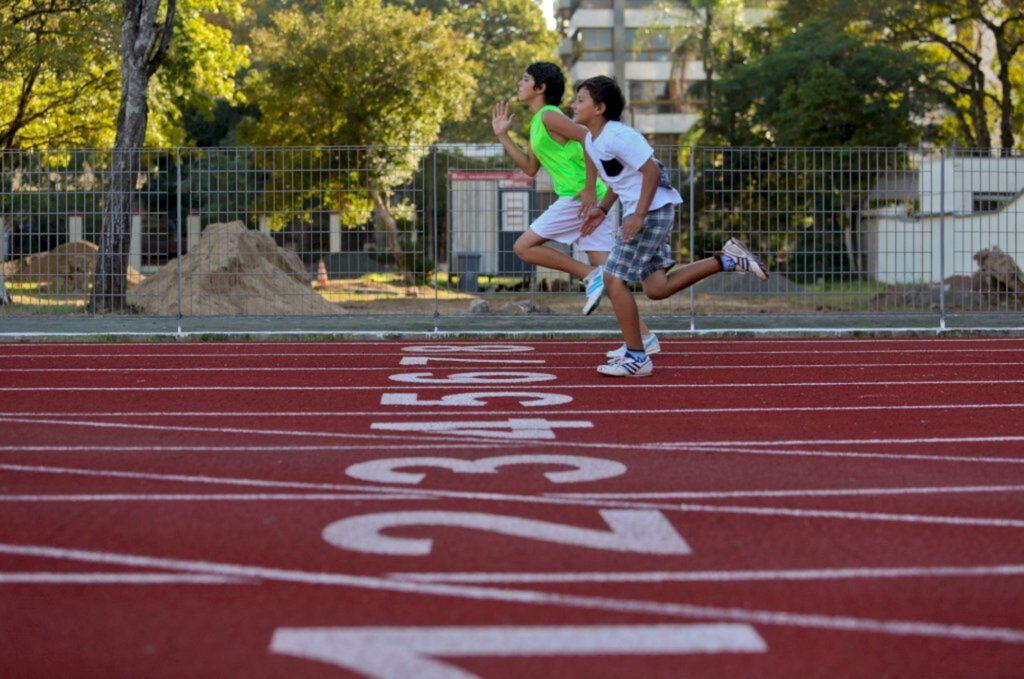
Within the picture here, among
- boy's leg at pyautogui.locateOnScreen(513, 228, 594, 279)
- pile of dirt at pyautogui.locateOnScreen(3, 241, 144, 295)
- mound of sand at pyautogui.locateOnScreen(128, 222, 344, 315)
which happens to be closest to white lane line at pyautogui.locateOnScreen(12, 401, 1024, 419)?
boy's leg at pyautogui.locateOnScreen(513, 228, 594, 279)

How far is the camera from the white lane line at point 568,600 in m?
3.99

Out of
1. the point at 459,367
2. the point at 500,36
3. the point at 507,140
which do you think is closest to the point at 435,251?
the point at 459,367

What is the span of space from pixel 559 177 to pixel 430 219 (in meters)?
4.29

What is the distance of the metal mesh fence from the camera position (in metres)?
15.8

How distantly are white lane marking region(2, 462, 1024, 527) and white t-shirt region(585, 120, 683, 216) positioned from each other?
4.41 metres

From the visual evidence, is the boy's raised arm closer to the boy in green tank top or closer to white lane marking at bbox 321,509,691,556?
the boy in green tank top

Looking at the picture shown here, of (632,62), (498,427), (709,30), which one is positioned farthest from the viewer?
(632,62)

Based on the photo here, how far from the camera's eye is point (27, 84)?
32.3 metres

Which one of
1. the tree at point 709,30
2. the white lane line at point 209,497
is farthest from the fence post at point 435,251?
the tree at point 709,30

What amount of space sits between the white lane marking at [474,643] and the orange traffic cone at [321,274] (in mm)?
12243

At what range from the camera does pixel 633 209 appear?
10.1 m

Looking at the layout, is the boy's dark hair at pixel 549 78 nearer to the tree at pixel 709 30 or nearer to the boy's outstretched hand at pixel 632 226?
the boy's outstretched hand at pixel 632 226

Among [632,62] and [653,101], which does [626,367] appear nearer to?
[653,101]

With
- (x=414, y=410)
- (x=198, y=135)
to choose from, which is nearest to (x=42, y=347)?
(x=414, y=410)
